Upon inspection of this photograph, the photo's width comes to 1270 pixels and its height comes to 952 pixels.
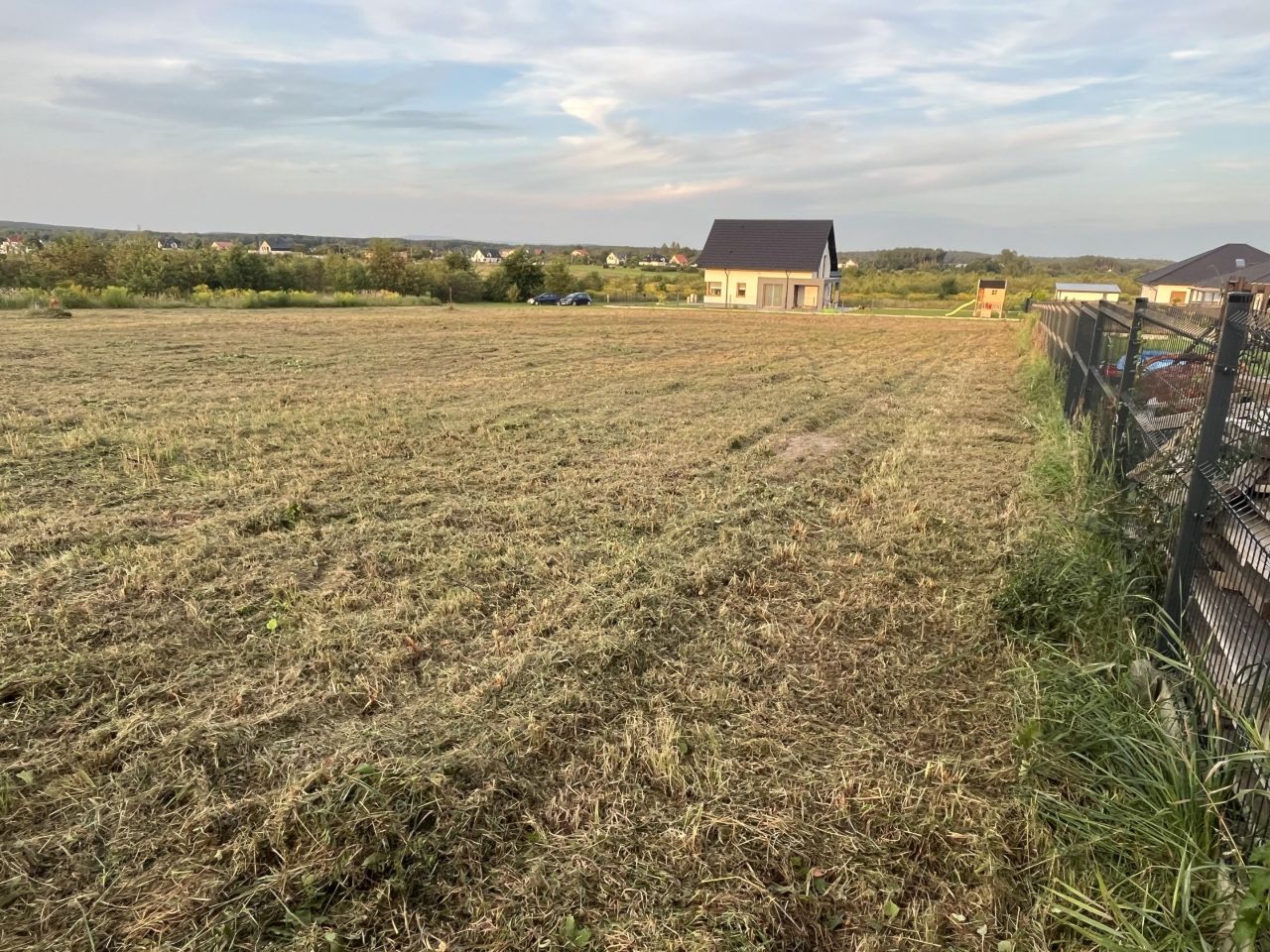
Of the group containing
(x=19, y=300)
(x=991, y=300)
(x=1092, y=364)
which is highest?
(x=991, y=300)

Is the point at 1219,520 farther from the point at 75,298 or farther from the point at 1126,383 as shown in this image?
the point at 75,298

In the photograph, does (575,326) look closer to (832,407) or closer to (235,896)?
(832,407)

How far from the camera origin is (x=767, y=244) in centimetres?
4997

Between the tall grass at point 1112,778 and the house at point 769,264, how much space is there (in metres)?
46.6

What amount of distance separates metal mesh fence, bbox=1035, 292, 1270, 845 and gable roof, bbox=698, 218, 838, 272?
46666 millimetres

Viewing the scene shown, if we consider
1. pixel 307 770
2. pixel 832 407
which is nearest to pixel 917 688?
pixel 307 770

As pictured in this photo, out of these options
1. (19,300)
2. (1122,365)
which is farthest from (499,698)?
(19,300)

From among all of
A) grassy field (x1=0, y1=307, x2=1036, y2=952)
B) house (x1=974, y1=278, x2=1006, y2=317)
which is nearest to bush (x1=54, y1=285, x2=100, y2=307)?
grassy field (x1=0, y1=307, x2=1036, y2=952)

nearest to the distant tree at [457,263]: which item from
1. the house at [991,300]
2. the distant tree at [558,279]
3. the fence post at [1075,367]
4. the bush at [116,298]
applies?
the distant tree at [558,279]

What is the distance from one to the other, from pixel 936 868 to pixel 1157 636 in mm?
1604

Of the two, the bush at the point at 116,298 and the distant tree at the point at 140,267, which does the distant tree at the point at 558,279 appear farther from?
the bush at the point at 116,298

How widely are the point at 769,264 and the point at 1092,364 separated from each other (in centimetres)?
4389

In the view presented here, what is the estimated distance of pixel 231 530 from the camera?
470 centimetres

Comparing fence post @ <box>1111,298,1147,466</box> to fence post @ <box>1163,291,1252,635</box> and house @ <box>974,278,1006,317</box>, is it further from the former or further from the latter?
house @ <box>974,278,1006,317</box>
